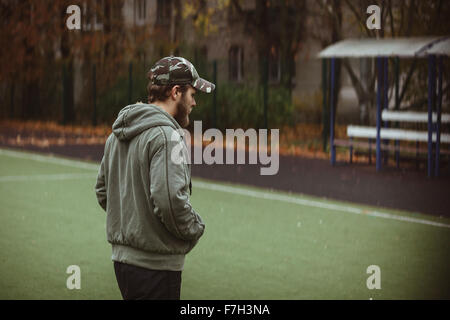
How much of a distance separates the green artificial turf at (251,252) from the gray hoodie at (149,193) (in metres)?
2.75

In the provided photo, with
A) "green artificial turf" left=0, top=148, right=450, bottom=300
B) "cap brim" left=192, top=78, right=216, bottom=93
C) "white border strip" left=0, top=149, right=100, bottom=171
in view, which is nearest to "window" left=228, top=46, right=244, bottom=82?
"white border strip" left=0, top=149, right=100, bottom=171

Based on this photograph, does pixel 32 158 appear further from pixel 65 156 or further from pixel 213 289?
pixel 213 289

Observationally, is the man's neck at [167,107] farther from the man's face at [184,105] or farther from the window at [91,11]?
the window at [91,11]

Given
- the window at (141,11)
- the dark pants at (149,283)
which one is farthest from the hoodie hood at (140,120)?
the window at (141,11)

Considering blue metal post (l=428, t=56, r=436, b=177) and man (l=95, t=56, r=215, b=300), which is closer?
man (l=95, t=56, r=215, b=300)

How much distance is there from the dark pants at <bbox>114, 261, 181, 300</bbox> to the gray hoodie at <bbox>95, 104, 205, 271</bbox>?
3 cm

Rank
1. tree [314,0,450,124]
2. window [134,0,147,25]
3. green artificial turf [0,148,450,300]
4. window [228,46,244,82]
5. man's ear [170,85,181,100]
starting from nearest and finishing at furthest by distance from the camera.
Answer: man's ear [170,85,181,100] → green artificial turf [0,148,450,300] → tree [314,0,450,124] → window [228,46,244,82] → window [134,0,147,25]

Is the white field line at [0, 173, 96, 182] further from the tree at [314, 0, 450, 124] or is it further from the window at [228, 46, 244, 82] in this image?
the window at [228, 46, 244, 82]

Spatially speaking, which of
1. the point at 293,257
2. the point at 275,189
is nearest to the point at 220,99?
the point at 275,189

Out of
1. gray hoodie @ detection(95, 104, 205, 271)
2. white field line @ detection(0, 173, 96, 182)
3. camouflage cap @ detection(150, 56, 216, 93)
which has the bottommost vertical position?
white field line @ detection(0, 173, 96, 182)

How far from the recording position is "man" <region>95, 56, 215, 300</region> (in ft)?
13.0

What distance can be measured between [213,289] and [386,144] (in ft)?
35.8

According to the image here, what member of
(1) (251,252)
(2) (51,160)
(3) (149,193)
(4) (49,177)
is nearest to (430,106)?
(4) (49,177)

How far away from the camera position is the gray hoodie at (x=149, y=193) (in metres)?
3.95
